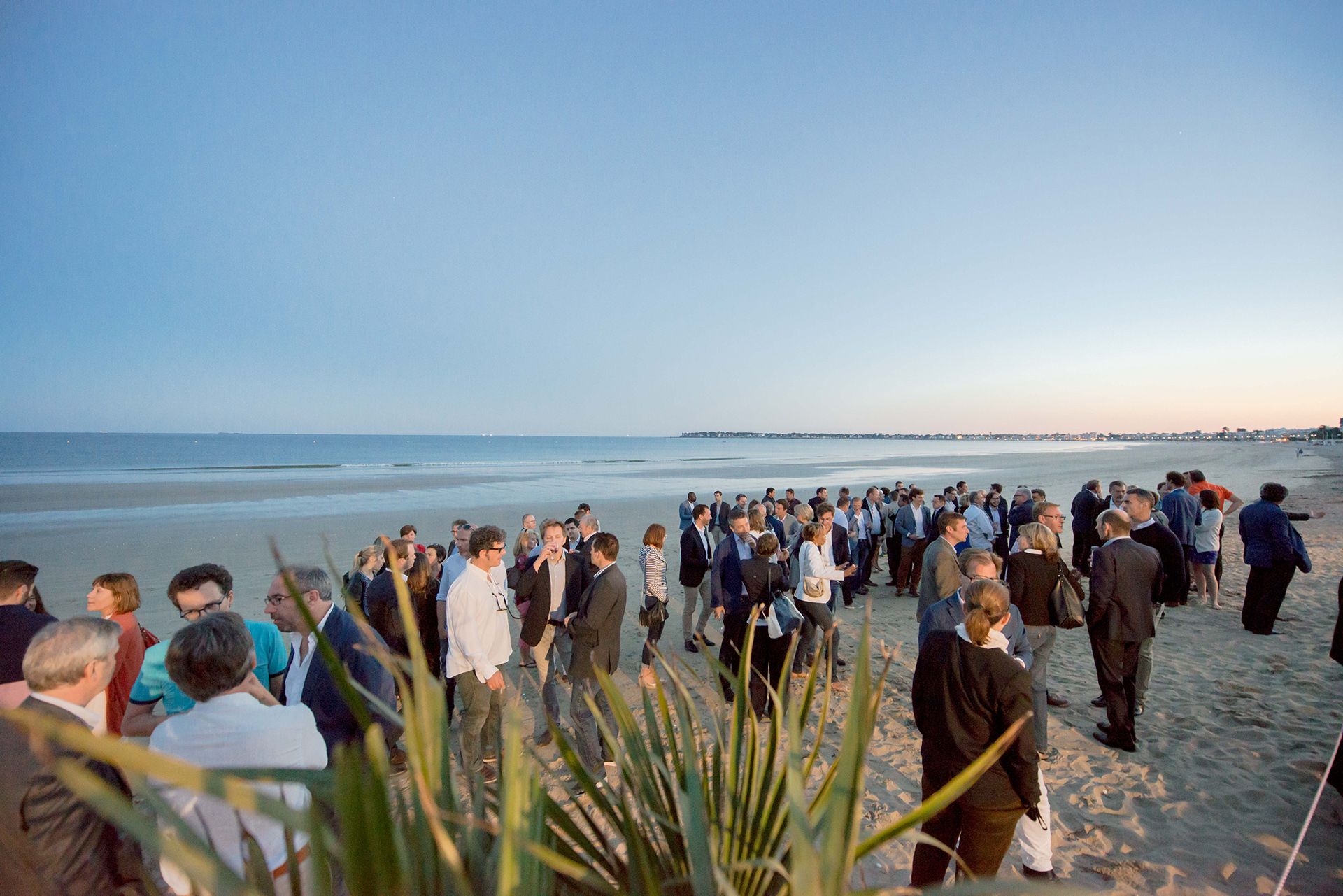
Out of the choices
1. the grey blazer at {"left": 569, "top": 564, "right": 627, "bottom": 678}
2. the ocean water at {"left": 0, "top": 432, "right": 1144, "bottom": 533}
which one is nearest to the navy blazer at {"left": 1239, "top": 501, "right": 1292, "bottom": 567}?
the grey blazer at {"left": 569, "top": 564, "right": 627, "bottom": 678}

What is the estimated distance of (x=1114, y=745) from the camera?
486 cm

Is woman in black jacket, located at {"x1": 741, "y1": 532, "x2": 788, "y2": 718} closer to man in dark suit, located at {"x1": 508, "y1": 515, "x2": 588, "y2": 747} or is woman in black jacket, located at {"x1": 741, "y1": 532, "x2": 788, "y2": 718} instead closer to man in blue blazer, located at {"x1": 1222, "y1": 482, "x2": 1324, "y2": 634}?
man in dark suit, located at {"x1": 508, "y1": 515, "x2": 588, "y2": 747}

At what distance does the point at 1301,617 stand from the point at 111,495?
A: 35479 millimetres

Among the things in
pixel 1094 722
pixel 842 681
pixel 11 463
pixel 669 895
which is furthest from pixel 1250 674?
pixel 11 463

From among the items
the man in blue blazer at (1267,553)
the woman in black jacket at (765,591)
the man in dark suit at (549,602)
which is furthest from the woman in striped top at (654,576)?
the man in blue blazer at (1267,553)

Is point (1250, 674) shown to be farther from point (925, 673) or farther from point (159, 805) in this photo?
point (159, 805)

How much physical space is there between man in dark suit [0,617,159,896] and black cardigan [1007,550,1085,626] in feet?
17.6

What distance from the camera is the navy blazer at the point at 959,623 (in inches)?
146

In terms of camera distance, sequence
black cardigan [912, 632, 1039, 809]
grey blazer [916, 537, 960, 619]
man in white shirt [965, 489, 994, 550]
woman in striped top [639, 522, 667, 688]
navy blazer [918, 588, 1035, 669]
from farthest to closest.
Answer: man in white shirt [965, 489, 994, 550]
woman in striped top [639, 522, 667, 688]
grey blazer [916, 537, 960, 619]
navy blazer [918, 588, 1035, 669]
black cardigan [912, 632, 1039, 809]

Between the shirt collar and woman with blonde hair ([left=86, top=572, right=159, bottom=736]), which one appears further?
woman with blonde hair ([left=86, top=572, right=159, bottom=736])

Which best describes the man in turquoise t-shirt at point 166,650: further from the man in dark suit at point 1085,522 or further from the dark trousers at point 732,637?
the man in dark suit at point 1085,522

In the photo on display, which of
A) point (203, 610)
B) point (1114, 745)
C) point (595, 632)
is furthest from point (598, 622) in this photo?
point (1114, 745)

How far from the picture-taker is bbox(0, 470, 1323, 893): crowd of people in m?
2.06

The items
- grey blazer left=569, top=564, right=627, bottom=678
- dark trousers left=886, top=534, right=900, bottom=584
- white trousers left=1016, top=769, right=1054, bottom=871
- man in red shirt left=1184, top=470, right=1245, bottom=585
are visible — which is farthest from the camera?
dark trousers left=886, top=534, right=900, bottom=584
